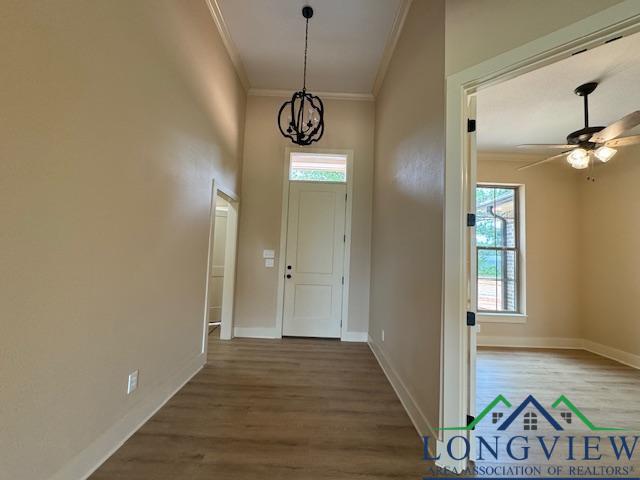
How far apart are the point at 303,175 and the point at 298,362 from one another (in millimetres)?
2687

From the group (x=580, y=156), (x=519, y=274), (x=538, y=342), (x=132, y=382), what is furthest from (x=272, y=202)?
(x=538, y=342)

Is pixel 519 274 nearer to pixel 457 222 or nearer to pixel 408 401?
pixel 408 401

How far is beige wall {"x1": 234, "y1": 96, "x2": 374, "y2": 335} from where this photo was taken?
4305 mm

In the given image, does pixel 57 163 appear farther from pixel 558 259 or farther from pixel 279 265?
pixel 558 259

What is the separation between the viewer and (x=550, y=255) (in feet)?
15.2

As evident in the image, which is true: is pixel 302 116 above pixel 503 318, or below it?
above

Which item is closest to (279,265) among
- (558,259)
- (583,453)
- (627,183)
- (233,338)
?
(233,338)

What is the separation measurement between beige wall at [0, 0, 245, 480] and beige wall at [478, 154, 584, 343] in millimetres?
4739

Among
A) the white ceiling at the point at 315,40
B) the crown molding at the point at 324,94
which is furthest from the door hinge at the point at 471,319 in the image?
the crown molding at the point at 324,94

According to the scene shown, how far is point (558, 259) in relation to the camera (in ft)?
15.2

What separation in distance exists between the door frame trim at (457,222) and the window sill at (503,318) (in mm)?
3449

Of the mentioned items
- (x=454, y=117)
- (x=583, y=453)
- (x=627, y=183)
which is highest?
(x=627, y=183)

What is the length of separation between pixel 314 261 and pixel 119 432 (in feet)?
9.68

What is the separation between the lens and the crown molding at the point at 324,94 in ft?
14.4
